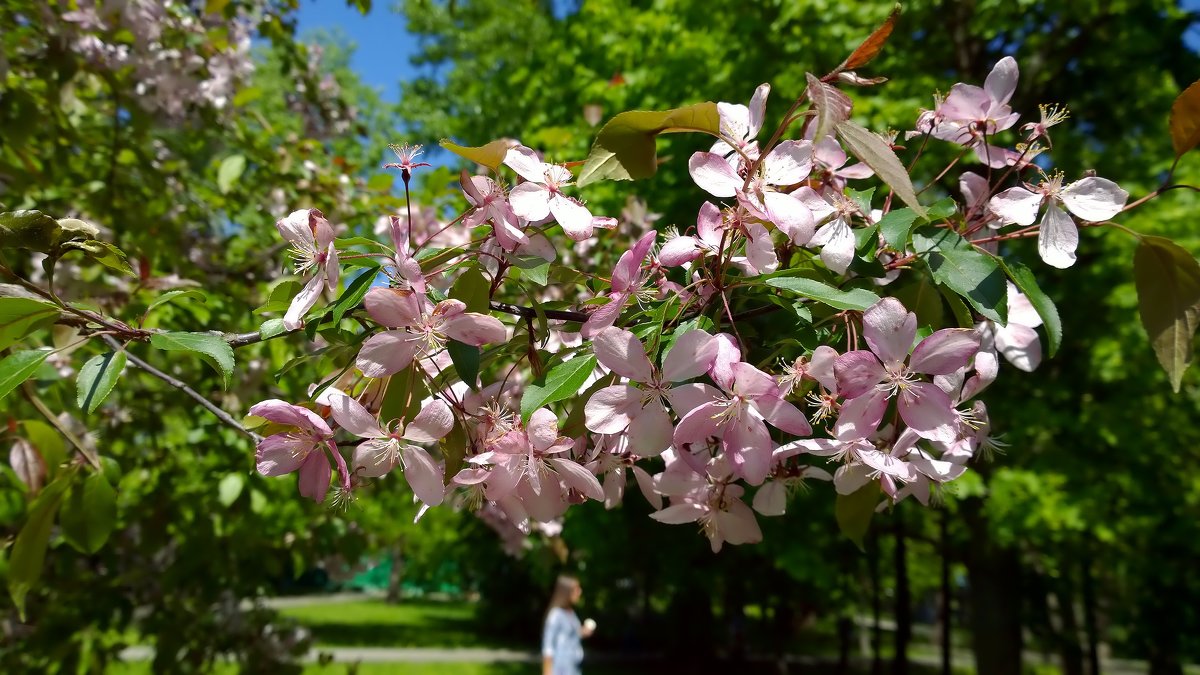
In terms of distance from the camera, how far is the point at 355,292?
0.87 metres

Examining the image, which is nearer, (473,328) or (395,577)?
(473,328)

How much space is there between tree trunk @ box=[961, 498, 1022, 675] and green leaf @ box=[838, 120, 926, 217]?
7.02 m

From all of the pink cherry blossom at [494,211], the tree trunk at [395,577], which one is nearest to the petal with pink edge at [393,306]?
the pink cherry blossom at [494,211]

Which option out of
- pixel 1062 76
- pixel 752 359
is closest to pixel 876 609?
pixel 1062 76

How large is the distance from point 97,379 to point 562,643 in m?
5.15

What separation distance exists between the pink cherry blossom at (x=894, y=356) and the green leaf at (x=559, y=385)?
249 mm

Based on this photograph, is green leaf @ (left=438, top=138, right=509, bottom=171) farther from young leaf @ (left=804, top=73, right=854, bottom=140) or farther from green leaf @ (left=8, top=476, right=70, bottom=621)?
green leaf @ (left=8, top=476, right=70, bottom=621)

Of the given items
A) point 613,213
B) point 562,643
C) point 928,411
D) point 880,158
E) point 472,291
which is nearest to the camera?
point 880,158

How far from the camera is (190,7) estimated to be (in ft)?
11.9

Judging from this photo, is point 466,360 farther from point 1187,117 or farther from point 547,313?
point 1187,117

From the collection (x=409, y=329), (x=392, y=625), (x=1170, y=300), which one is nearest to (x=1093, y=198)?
(x=1170, y=300)

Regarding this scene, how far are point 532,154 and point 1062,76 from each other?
24.4 feet

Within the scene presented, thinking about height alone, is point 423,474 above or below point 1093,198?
below

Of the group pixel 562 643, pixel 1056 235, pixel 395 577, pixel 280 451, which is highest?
pixel 395 577
